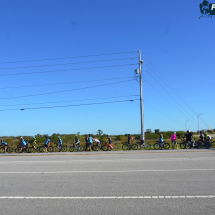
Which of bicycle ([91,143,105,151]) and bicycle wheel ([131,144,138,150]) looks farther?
bicycle wheel ([131,144,138,150])

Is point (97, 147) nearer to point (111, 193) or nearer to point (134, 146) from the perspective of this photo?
point (134, 146)

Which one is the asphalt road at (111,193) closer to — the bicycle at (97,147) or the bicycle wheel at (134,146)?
the bicycle at (97,147)

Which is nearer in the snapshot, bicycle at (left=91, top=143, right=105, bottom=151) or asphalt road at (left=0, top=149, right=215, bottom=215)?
asphalt road at (left=0, top=149, right=215, bottom=215)

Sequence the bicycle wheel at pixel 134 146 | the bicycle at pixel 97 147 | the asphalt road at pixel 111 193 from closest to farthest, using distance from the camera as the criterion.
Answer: the asphalt road at pixel 111 193, the bicycle at pixel 97 147, the bicycle wheel at pixel 134 146

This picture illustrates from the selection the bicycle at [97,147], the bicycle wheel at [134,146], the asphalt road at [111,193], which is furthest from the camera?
the bicycle wheel at [134,146]

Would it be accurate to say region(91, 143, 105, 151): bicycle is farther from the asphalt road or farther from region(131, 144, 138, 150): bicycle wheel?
the asphalt road

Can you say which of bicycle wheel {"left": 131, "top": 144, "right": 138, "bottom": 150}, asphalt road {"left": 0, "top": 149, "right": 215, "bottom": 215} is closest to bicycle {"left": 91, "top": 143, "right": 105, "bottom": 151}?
bicycle wheel {"left": 131, "top": 144, "right": 138, "bottom": 150}

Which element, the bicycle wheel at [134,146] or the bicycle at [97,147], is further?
the bicycle wheel at [134,146]

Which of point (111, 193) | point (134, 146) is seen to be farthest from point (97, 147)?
point (111, 193)

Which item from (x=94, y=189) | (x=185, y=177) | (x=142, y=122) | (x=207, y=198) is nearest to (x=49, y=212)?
(x=94, y=189)

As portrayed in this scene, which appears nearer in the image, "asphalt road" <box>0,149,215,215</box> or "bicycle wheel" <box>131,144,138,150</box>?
"asphalt road" <box>0,149,215,215</box>

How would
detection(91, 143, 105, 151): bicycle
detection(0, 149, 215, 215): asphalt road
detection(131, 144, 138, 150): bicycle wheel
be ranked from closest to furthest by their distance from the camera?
detection(0, 149, 215, 215): asphalt road → detection(91, 143, 105, 151): bicycle → detection(131, 144, 138, 150): bicycle wheel

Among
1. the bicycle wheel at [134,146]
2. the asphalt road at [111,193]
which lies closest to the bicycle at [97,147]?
the bicycle wheel at [134,146]

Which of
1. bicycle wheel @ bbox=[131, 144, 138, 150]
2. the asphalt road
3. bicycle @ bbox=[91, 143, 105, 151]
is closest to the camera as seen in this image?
the asphalt road
